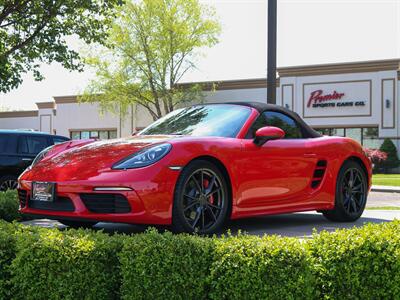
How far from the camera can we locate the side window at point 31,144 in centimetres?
1220

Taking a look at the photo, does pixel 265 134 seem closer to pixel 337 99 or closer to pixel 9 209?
pixel 9 209

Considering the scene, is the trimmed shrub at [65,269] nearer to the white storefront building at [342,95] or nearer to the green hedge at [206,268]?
the green hedge at [206,268]

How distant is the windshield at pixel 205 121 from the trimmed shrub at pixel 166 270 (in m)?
2.40

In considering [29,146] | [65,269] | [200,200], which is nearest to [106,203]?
[200,200]

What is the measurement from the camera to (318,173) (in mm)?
6602

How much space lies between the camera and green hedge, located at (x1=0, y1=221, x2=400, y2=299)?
342cm

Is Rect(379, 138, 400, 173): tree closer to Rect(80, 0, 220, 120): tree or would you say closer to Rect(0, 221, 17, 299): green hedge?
Rect(80, 0, 220, 120): tree

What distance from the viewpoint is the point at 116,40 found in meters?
38.9

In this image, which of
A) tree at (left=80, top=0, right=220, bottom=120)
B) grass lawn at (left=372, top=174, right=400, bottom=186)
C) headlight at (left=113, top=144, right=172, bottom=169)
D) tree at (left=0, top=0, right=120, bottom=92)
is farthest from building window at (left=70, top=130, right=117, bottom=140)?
headlight at (left=113, top=144, right=172, bottom=169)

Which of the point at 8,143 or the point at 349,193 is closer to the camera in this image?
the point at 349,193

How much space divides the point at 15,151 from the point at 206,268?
30.7ft

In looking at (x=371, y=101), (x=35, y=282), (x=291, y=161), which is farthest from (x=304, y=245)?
(x=371, y=101)

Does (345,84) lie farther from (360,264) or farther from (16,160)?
(360,264)

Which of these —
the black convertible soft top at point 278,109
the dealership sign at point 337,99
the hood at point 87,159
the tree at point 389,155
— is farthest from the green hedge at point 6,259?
the dealership sign at point 337,99
